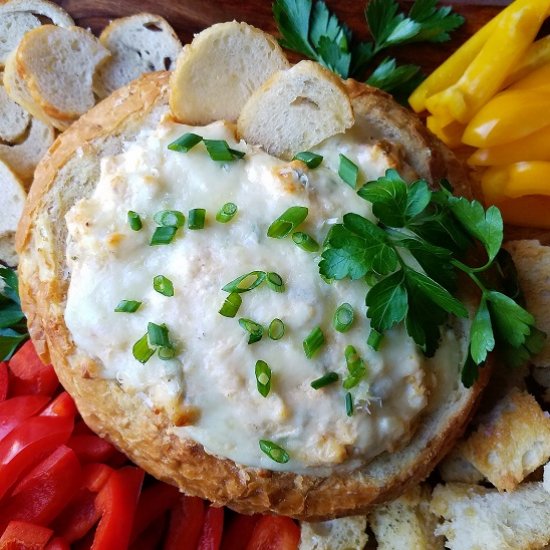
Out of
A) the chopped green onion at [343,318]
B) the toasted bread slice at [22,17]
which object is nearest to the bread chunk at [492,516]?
the chopped green onion at [343,318]

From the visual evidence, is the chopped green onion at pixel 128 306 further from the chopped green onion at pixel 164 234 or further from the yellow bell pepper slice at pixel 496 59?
the yellow bell pepper slice at pixel 496 59

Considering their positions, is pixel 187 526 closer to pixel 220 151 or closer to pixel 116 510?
pixel 116 510

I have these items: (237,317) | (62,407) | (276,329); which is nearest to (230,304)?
(237,317)

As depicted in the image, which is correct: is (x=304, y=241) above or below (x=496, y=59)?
below

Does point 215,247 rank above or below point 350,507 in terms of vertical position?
above

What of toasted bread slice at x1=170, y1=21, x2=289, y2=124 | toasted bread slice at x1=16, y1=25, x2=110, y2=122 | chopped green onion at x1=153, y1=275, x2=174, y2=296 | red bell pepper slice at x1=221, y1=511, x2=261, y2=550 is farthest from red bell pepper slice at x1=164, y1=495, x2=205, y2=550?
toasted bread slice at x1=16, y1=25, x2=110, y2=122

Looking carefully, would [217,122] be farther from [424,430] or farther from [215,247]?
[424,430]

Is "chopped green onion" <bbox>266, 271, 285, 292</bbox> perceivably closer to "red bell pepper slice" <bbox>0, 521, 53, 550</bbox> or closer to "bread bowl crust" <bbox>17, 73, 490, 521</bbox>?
"bread bowl crust" <bbox>17, 73, 490, 521</bbox>

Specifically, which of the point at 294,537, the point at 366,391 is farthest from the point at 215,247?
the point at 294,537
